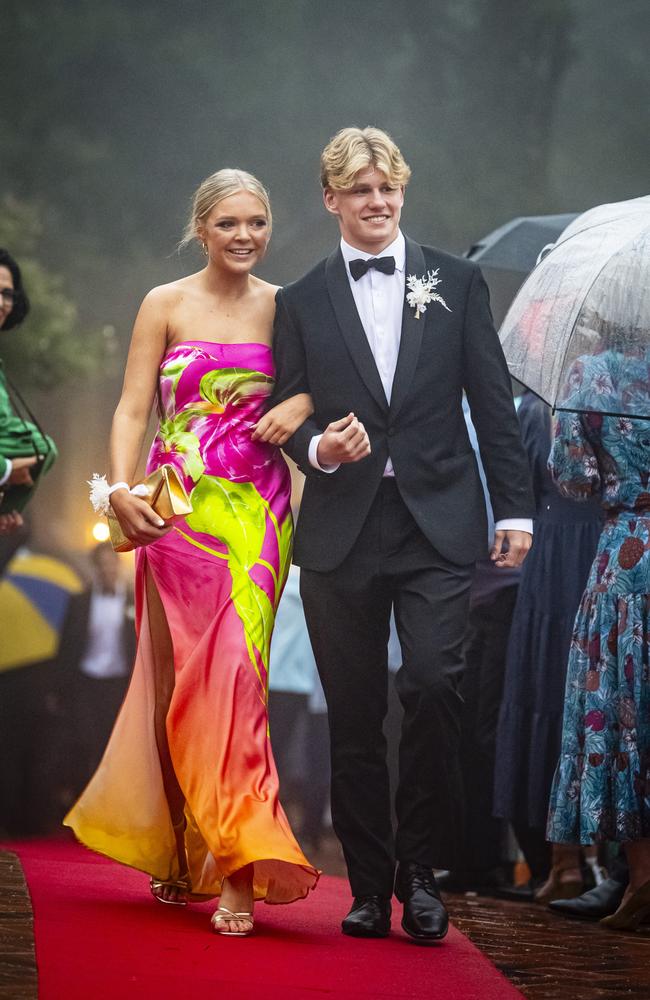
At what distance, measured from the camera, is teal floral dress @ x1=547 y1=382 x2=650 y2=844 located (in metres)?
4.30

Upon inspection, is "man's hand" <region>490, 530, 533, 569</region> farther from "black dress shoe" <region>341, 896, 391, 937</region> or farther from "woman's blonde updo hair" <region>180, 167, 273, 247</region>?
"woman's blonde updo hair" <region>180, 167, 273, 247</region>

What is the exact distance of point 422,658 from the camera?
146 inches

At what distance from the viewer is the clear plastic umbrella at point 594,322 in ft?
13.1

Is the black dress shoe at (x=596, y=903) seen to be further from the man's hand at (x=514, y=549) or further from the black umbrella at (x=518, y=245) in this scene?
the black umbrella at (x=518, y=245)

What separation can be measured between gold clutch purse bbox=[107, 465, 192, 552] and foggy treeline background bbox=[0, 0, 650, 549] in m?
3.77

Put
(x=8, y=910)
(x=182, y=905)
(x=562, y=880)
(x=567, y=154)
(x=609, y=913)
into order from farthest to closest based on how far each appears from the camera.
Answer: (x=567, y=154) → (x=562, y=880) → (x=609, y=913) → (x=182, y=905) → (x=8, y=910)

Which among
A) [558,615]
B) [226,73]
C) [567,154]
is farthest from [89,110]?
[558,615]

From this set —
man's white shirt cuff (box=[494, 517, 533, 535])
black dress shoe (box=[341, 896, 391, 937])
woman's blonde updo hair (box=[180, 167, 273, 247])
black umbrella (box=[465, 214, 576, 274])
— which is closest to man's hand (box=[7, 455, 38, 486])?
woman's blonde updo hair (box=[180, 167, 273, 247])

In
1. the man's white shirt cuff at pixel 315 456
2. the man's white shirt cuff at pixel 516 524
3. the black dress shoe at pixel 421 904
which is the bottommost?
the black dress shoe at pixel 421 904

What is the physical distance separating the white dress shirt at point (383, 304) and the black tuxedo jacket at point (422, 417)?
0.03m

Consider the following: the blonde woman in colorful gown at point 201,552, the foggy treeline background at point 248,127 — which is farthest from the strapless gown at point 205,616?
the foggy treeline background at point 248,127

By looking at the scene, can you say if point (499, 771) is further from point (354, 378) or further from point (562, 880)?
point (354, 378)

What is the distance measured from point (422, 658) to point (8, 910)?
4.06ft

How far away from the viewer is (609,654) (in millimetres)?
4391
